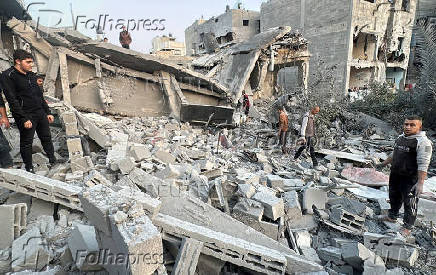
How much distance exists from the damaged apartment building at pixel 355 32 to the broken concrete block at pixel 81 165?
49.5 ft

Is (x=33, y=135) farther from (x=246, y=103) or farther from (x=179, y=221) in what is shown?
(x=246, y=103)

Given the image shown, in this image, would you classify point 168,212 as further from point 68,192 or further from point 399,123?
point 399,123

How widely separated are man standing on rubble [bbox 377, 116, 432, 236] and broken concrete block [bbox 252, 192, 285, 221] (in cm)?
157

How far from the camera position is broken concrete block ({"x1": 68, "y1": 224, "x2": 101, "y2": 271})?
1834 mm

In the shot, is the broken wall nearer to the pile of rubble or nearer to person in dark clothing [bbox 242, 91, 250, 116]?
person in dark clothing [bbox 242, 91, 250, 116]

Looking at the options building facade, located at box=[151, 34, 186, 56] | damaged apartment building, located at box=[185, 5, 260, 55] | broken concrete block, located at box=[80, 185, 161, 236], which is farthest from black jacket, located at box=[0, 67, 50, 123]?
building facade, located at box=[151, 34, 186, 56]

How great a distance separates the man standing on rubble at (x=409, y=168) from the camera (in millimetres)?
2715

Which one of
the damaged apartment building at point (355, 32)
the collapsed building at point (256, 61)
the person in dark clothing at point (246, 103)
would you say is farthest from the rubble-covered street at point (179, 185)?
the damaged apartment building at point (355, 32)

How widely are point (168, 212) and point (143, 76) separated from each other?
222 inches

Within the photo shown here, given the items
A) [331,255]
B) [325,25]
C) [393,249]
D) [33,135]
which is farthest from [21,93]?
[325,25]

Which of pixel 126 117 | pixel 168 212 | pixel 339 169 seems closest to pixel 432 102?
pixel 339 169

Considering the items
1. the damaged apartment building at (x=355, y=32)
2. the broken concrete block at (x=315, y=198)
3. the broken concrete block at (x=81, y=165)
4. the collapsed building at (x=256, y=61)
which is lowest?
the broken concrete block at (x=315, y=198)

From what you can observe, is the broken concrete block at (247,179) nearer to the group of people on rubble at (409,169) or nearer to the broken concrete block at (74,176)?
the group of people on rubble at (409,169)

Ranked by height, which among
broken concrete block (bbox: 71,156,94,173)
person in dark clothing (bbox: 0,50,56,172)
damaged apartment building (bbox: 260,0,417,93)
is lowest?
broken concrete block (bbox: 71,156,94,173)
